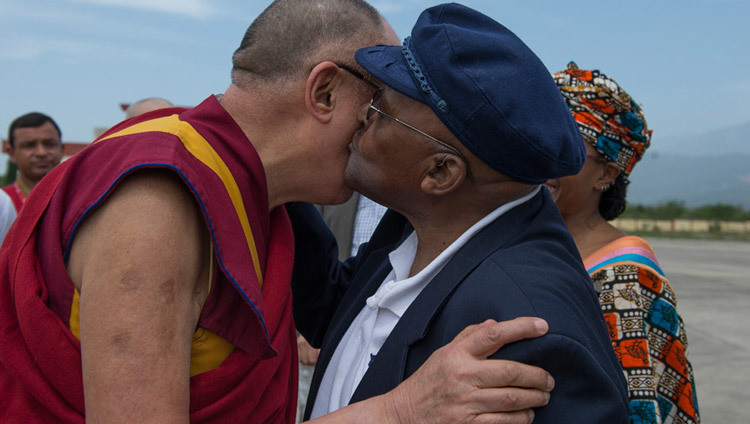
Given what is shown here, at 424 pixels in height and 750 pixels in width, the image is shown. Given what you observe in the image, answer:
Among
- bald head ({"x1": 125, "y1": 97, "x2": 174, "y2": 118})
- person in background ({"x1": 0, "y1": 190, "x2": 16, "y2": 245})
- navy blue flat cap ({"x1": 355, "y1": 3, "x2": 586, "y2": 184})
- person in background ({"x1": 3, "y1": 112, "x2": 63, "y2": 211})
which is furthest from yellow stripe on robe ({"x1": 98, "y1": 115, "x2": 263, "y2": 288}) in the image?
person in background ({"x1": 3, "y1": 112, "x2": 63, "y2": 211})

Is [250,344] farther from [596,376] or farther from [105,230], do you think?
[596,376]

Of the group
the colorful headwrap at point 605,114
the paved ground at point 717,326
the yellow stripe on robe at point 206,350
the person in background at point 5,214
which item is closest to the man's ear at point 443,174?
the yellow stripe on robe at point 206,350

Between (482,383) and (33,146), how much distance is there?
6.29m

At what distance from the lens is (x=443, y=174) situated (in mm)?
1827

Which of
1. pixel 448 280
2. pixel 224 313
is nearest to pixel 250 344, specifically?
pixel 224 313

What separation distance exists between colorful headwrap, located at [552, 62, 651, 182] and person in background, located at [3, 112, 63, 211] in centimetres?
513

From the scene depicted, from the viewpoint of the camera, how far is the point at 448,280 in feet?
5.71

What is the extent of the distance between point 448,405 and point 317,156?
3.02 ft

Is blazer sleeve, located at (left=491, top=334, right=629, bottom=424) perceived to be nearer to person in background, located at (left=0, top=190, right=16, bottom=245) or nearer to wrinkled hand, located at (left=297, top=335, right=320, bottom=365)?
wrinkled hand, located at (left=297, top=335, right=320, bottom=365)

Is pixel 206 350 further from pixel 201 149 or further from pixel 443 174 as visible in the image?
pixel 443 174

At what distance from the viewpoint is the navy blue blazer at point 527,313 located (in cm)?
148

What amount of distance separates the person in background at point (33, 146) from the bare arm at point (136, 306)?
5258mm

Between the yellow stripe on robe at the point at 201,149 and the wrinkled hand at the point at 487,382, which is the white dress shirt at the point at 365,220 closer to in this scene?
the yellow stripe on robe at the point at 201,149

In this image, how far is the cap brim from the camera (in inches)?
70.2
